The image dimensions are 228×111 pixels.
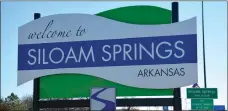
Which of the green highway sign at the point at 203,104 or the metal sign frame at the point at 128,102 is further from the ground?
the metal sign frame at the point at 128,102

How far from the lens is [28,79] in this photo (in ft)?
57.1

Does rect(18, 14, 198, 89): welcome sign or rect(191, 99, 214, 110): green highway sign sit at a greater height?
rect(18, 14, 198, 89): welcome sign

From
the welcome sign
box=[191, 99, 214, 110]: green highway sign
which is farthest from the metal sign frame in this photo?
box=[191, 99, 214, 110]: green highway sign

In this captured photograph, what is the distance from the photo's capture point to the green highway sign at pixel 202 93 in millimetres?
21047

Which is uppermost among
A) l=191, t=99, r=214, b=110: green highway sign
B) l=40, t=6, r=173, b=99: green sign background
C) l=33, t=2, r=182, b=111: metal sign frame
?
l=40, t=6, r=173, b=99: green sign background

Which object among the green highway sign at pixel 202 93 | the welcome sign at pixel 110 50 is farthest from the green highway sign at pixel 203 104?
the welcome sign at pixel 110 50

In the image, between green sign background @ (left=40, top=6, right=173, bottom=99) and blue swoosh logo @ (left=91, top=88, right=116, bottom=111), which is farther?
green sign background @ (left=40, top=6, right=173, bottom=99)

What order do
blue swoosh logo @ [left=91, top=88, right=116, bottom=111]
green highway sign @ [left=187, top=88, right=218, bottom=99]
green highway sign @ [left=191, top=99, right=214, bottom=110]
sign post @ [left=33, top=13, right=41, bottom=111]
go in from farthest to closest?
green highway sign @ [left=191, top=99, right=214, bottom=110]
green highway sign @ [left=187, top=88, right=218, bottom=99]
sign post @ [left=33, top=13, right=41, bottom=111]
blue swoosh logo @ [left=91, top=88, right=116, bottom=111]

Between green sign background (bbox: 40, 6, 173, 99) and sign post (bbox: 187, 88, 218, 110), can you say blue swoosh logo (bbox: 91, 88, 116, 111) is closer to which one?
green sign background (bbox: 40, 6, 173, 99)

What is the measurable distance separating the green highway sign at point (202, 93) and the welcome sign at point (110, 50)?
18.7ft

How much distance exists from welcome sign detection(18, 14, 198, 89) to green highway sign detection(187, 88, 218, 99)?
18.7 ft

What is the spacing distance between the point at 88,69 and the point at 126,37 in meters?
1.82

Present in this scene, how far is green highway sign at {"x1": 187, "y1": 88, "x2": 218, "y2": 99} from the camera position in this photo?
69.1ft

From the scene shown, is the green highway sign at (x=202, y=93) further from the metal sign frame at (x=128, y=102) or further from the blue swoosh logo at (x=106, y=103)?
the blue swoosh logo at (x=106, y=103)
